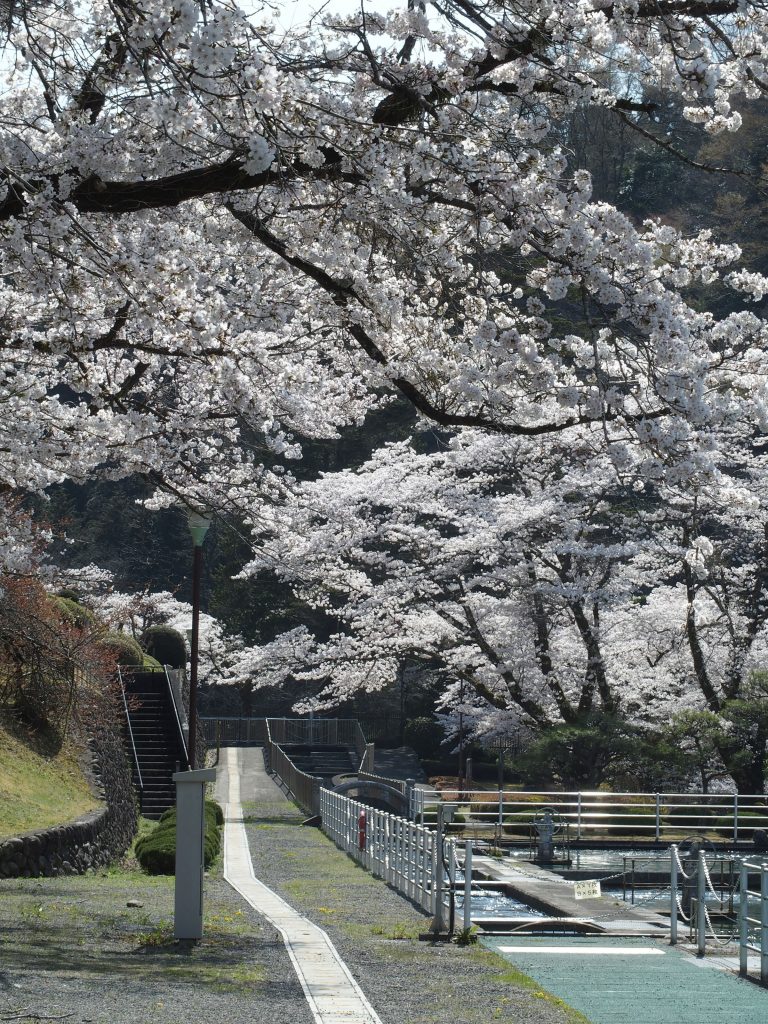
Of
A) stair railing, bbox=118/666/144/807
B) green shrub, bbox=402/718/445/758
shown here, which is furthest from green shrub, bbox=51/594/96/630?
green shrub, bbox=402/718/445/758

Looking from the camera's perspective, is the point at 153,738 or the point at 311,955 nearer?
the point at 311,955

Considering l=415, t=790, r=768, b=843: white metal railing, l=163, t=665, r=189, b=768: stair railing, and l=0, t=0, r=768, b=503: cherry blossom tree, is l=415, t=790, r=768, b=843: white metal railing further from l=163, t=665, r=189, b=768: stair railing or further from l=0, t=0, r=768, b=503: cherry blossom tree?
l=0, t=0, r=768, b=503: cherry blossom tree

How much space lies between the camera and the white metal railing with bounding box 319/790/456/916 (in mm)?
13094

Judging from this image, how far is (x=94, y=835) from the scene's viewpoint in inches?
706

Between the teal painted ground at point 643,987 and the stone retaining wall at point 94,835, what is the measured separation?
6.36m

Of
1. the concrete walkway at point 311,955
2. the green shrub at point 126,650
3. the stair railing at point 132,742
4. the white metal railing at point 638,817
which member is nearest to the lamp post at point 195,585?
the concrete walkway at point 311,955

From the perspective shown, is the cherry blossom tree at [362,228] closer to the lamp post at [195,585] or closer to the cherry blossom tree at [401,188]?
the cherry blossom tree at [401,188]

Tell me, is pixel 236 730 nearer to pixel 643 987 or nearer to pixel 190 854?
pixel 190 854

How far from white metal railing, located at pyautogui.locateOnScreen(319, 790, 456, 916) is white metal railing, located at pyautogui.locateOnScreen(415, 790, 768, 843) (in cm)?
146

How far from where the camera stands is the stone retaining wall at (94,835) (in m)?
14.7

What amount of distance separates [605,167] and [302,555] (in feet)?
107

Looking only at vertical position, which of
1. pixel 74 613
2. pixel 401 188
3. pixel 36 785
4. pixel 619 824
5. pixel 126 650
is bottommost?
pixel 619 824

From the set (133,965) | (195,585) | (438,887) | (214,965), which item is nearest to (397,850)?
(438,887)

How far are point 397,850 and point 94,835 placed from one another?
5.05 m
